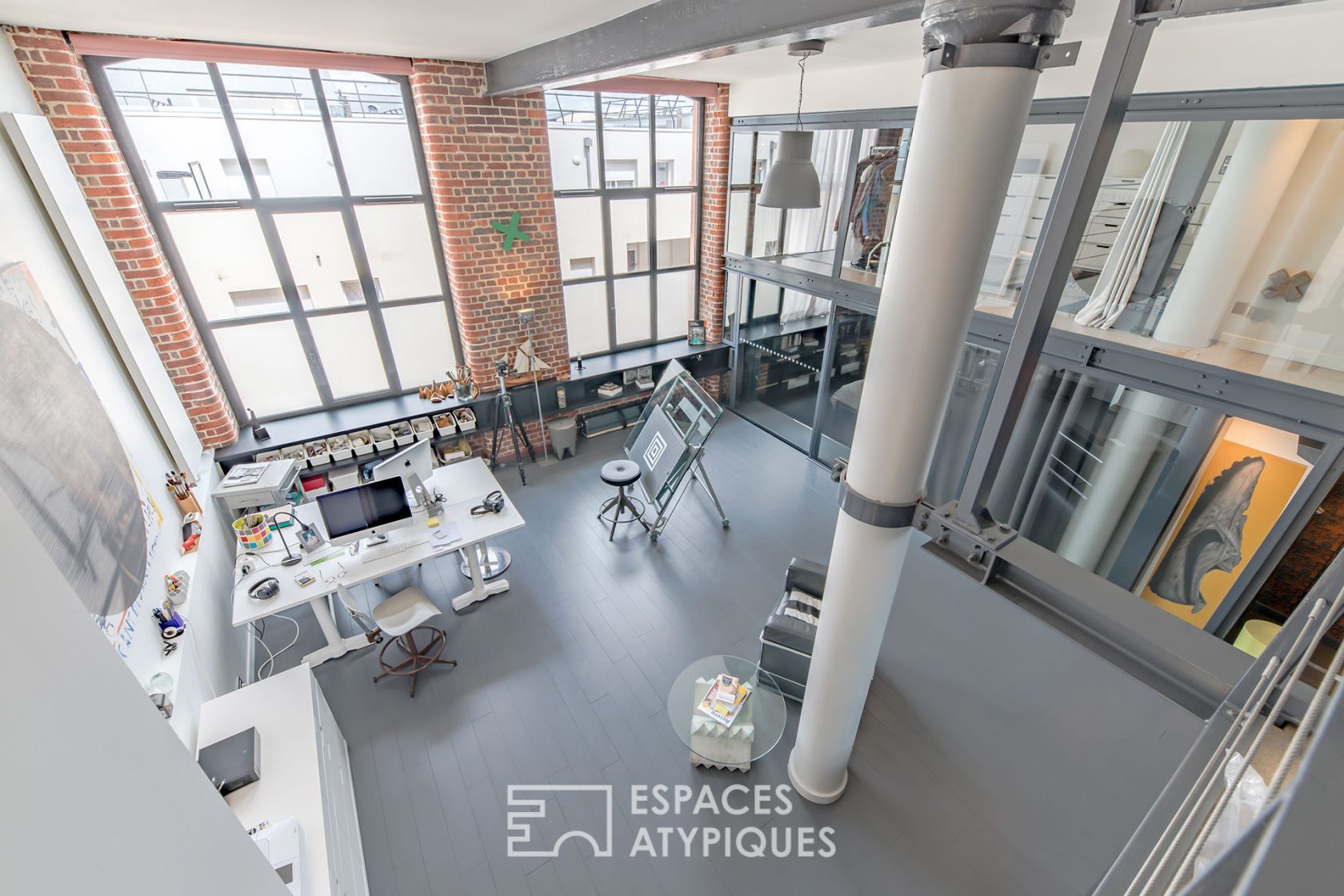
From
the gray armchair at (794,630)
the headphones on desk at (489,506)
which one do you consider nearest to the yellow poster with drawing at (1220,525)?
the gray armchair at (794,630)

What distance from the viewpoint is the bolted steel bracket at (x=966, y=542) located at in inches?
66.5

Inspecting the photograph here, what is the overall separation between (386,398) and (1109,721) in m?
6.02

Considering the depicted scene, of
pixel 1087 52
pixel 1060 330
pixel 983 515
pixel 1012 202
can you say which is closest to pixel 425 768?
pixel 983 515

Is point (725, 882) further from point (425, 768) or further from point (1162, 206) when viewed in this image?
point (1162, 206)

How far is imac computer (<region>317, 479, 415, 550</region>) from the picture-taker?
11.5ft

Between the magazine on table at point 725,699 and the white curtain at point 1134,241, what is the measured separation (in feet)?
10.1

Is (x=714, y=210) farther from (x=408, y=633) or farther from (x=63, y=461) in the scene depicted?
(x=63, y=461)

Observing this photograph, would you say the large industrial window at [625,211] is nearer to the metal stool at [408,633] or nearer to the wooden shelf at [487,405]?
the wooden shelf at [487,405]

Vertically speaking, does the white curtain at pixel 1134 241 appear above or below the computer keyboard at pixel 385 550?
above

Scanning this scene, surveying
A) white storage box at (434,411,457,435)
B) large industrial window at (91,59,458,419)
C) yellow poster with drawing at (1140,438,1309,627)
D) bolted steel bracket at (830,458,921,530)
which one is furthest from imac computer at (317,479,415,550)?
yellow poster with drawing at (1140,438,1309,627)

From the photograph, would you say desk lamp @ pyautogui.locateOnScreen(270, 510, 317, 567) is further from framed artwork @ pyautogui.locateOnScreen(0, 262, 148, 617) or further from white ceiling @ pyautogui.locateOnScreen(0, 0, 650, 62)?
white ceiling @ pyautogui.locateOnScreen(0, 0, 650, 62)

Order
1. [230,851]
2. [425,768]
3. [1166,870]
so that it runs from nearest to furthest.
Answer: [1166,870] < [230,851] < [425,768]

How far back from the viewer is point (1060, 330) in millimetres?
3562

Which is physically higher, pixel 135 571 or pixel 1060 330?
pixel 1060 330
